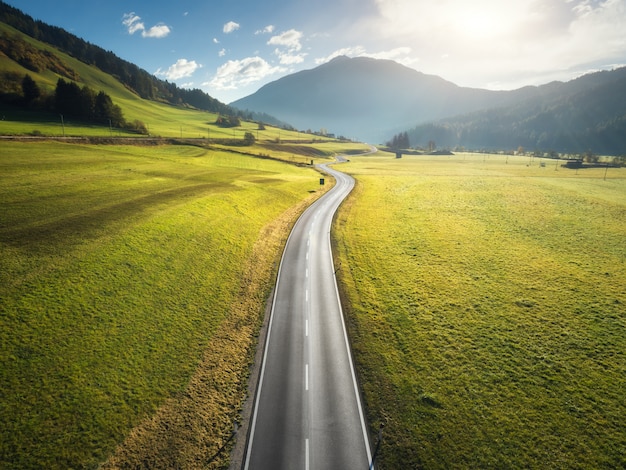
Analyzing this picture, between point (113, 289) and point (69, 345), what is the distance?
7110mm

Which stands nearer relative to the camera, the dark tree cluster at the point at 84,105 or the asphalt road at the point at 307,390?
the asphalt road at the point at 307,390

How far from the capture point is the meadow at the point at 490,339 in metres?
17.8

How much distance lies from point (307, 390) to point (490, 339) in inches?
687

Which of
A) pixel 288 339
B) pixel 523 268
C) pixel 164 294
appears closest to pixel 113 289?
pixel 164 294

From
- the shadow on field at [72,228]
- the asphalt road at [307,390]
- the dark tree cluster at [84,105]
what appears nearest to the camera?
the asphalt road at [307,390]

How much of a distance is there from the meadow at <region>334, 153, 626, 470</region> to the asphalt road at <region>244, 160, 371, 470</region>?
5.16 feet

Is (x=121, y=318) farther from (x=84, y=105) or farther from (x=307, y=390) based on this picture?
(x=84, y=105)

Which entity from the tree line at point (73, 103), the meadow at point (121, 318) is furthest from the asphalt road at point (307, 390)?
the tree line at point (73, 103)

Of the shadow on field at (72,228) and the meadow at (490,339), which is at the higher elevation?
the shadow on field at (72,228)

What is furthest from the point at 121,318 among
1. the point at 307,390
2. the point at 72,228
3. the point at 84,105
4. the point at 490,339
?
the point at 84,105

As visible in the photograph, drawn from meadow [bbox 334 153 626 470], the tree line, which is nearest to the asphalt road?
meadow [bbox 334 153 626 470]

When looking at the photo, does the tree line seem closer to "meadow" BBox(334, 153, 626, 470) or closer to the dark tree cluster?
the dark tree cluster

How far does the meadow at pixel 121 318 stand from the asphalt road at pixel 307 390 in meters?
2.14

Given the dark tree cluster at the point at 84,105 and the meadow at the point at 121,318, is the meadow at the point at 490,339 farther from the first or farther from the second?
the dark tree cluster at the point at 84,105
